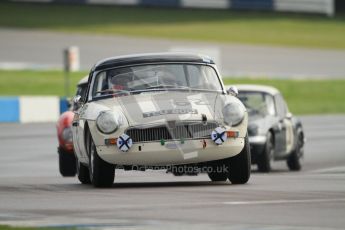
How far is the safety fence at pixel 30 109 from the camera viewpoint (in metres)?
28.5

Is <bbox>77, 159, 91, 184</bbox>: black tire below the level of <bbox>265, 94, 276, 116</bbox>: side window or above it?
above

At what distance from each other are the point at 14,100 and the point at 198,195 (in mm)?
18174

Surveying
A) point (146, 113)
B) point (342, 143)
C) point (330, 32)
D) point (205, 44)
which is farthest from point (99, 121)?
point (330, 32)

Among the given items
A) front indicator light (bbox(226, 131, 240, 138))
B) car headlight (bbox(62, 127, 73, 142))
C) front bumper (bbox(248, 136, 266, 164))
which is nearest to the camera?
front indicator light (bbox(226, 131, 240, 138))

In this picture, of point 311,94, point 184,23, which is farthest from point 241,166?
point 184,23

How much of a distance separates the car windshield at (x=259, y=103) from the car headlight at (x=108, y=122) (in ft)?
24.3

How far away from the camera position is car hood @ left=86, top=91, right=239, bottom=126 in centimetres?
1143

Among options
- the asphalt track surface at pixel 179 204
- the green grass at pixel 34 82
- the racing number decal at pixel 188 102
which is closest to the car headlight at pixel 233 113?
the racing number decal at pixel 188 102

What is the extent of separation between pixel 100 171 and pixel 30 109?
58.1 ft

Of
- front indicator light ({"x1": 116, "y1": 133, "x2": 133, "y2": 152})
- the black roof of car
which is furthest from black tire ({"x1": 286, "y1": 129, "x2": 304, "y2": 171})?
front indicator light ({"x1": 116, "y1": 133, "x2": 133, "y2": 152})

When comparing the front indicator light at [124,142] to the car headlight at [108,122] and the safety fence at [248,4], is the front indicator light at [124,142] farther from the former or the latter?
the safety fence at [248,4]

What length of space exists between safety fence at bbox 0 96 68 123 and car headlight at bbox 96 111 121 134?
1685cm

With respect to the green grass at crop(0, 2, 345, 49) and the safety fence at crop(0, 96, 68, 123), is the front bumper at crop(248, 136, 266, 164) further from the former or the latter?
the green grass at crop(0, 2, 345, 49)

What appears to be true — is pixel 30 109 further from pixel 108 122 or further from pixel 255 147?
pixel 108 122
